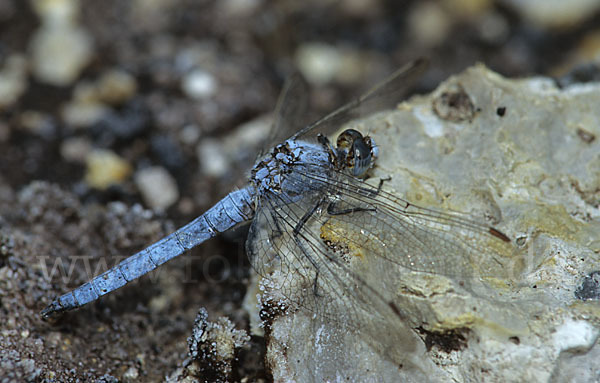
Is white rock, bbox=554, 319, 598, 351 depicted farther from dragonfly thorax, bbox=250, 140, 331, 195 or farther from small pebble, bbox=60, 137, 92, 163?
small pebble, bbox=60, 137, 92, 163

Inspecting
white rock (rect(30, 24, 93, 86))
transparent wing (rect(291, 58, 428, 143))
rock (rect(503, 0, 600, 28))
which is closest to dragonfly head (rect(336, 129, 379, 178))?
transparent wing (rect(291, 58, 428, 143))

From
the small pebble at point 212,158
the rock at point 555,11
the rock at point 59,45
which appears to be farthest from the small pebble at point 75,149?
the rock at point 555,11

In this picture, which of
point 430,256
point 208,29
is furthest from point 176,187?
point 430,256

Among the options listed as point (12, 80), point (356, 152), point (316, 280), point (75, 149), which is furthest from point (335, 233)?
point (12, 80)

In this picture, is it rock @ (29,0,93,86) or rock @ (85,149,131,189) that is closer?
rock @ (85,149,131,189)

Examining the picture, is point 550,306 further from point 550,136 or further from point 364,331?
point 550,136

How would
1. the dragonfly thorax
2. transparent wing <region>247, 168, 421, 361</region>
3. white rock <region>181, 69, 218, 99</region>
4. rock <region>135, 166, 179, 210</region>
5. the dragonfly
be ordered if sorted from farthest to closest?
1. white rock <region>181, 69, 218, 99</region>
2. rock <region>135, 166, 179, 210</region>
3. the dragonfly thorax
4. the dragonfly
5. transparent wing <region>247, 168, 421, 361</region>

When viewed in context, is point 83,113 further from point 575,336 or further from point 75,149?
point 575,336

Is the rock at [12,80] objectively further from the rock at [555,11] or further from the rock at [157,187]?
the rock at [555,11]
